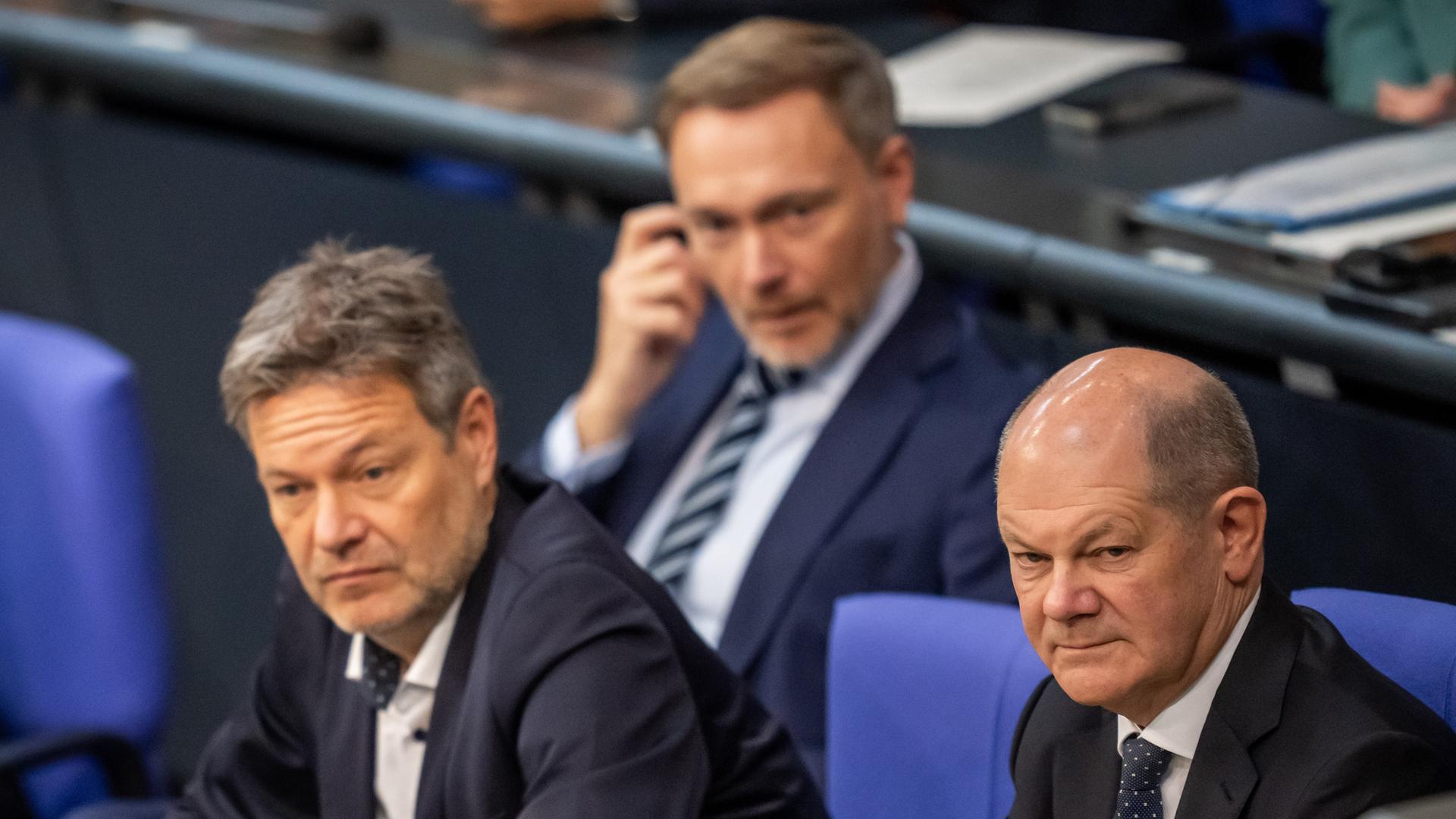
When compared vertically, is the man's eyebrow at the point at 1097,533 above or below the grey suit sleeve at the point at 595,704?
above

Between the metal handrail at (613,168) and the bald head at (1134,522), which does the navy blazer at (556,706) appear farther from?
the metal handrail at (613,168)

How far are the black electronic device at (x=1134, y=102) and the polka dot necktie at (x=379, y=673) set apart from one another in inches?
48.0

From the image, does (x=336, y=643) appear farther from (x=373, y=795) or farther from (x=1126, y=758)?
(x=1126, y=758)

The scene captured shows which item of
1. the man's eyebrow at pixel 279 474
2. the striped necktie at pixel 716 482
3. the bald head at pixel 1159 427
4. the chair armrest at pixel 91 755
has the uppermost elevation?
the bald head at pixel 1159 427

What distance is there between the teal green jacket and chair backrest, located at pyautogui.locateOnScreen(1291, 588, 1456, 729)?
0.99 metres

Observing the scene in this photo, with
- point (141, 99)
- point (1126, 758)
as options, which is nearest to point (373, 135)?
point (141, 99)

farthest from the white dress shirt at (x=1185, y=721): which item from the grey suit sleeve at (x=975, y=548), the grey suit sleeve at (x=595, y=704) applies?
the grey suit sleeve at (x=975, y=548)

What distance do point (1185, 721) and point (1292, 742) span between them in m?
0.08

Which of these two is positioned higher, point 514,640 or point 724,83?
point 724,83

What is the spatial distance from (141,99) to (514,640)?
6.78 ft

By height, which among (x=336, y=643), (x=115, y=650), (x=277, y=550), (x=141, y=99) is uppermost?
(x=141, y=99)

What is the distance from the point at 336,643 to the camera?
5.88 feet

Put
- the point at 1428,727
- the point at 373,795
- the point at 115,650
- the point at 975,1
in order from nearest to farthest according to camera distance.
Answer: the point at 1428,727, the point at 373,795, the point at 115,650, the point at 975,1

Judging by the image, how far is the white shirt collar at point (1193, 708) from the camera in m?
1.24
